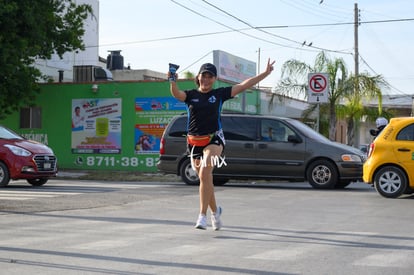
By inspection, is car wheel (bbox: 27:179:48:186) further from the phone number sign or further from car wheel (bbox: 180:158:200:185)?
the phone number sign

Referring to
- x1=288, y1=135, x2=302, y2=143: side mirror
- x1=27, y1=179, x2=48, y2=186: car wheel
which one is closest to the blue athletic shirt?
x1=288, y1=135, x2=302, y2=143: side mirror

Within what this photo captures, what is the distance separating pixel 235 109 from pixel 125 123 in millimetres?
4031

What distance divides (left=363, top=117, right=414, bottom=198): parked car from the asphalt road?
0.39 metres

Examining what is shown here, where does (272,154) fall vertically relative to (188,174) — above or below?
above

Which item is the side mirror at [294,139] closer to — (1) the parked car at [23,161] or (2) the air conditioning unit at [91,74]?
(1) the parked car at [23,161]

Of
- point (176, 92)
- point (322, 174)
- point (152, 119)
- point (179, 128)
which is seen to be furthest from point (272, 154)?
point (176, 92)

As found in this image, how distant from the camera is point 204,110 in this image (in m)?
8.74

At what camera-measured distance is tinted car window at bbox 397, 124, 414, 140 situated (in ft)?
45.9

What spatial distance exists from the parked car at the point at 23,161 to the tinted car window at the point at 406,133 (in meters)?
8.20

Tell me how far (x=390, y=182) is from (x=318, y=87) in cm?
665

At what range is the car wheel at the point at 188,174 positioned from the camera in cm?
1756

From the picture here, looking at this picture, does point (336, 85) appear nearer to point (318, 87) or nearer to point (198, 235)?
point (318, 87)

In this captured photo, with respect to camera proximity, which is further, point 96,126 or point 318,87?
point 96,126

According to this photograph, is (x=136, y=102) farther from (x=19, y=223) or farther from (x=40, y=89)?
(x=19, y=223)
